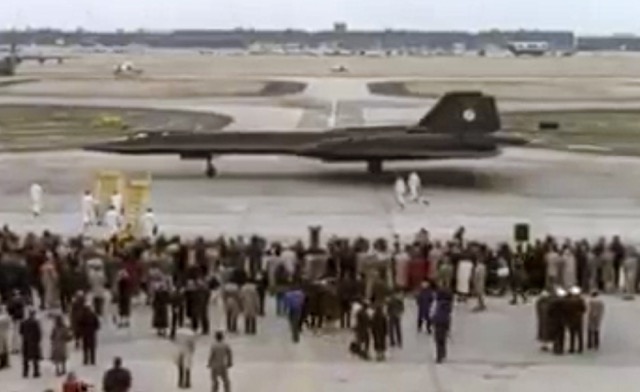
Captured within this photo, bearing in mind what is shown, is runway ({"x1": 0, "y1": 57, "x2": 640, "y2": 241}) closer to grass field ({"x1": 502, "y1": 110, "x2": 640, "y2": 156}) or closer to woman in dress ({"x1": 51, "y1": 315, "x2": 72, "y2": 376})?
grass field ({"x1": 502, "y1": 110, "x2": 640, "y2": 156})

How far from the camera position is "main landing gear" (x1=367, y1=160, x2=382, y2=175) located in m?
40.6

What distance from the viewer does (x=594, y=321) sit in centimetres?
1934

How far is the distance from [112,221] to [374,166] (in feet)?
47.7

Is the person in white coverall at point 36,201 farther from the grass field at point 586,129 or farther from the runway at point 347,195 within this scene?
the grass field at point 586,129

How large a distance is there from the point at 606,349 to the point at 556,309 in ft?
3.86

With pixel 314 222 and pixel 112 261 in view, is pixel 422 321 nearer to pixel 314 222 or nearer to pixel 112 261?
pixel 112 261

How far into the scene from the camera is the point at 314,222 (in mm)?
32312

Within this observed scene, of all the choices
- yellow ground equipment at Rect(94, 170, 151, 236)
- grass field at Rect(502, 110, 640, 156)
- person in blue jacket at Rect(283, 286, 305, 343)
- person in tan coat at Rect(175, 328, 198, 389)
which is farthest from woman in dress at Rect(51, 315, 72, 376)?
grass field at Rect(502, 110, 640, 156)

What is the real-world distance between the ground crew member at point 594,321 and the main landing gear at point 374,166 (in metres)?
21.1

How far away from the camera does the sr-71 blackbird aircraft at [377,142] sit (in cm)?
3953

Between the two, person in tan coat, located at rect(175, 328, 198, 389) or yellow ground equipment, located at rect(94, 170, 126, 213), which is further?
yellow ground equipment, located at rect(94, 170, 126, 213)

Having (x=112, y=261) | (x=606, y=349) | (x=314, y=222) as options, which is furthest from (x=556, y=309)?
(x=314, y=222)

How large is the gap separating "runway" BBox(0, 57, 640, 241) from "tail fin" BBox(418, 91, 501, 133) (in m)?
1.60

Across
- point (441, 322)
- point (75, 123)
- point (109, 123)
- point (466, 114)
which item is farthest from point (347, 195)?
point (75, 123)
